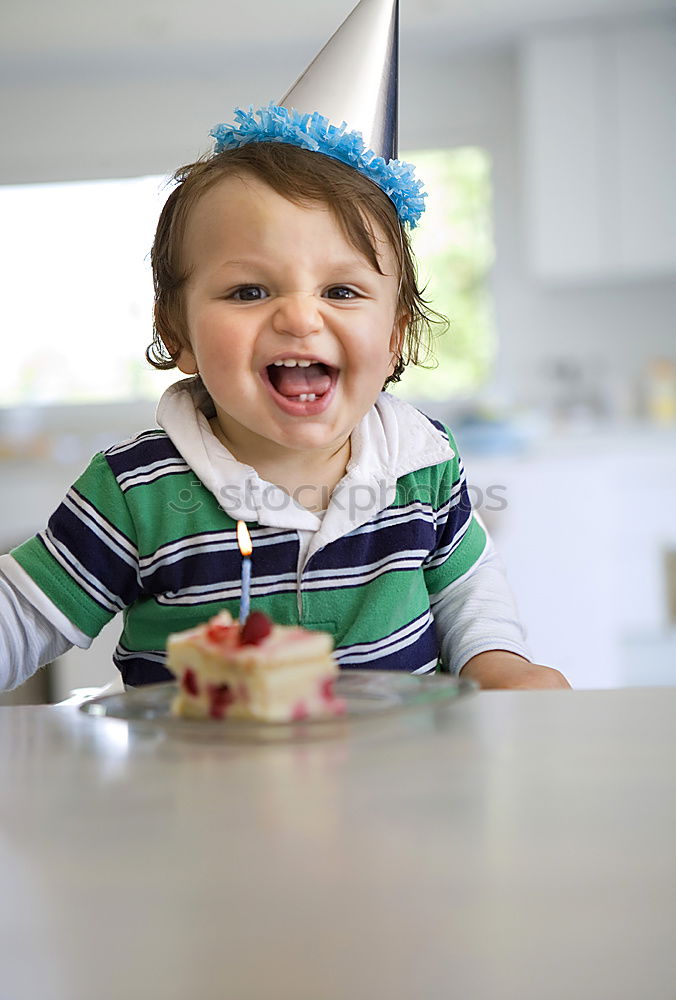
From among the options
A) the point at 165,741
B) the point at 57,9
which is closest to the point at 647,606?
the point at 57,9

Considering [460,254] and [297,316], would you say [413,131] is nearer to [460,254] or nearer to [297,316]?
[460,254]

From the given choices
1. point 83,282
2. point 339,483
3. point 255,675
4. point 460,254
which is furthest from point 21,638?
point 83,282

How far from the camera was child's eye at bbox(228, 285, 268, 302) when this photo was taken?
3.26ft

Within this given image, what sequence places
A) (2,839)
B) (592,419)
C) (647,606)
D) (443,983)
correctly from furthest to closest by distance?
1. (592,419)
2. (647,606)
3. (2,839)
4. (443,983)

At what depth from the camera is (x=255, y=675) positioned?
1.80 feet

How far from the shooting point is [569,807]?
0.43 meters

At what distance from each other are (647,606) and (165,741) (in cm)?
329

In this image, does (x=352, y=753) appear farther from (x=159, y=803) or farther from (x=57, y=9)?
(x=57, y=9)

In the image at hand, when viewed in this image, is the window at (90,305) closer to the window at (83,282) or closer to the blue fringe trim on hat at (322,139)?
the window at (83,282)

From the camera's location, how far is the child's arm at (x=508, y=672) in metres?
0.86

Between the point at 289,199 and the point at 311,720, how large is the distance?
588mm

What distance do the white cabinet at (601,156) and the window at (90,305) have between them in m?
0.50

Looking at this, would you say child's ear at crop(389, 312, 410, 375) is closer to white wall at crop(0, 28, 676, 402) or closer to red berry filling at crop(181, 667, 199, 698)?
red berry filling at crop(181, 667, 199, 698)

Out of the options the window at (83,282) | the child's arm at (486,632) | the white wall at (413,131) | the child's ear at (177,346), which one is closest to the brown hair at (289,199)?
the child's ear at (177,346)
